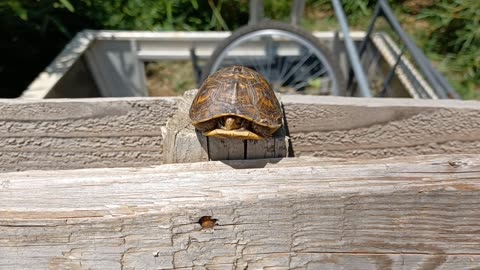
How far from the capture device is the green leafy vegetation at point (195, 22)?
324 centimetres

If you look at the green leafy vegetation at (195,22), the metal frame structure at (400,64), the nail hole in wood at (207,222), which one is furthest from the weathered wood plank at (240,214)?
the green leafy vegetation at (195,22)

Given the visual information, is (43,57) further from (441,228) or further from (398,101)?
(441,228)

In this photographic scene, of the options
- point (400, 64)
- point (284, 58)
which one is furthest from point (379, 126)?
point (284, 58)

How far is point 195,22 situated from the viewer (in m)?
3.78

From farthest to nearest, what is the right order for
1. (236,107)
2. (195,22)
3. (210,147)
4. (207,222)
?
(195,22) → (236,107) → (210,147) → (207,222)

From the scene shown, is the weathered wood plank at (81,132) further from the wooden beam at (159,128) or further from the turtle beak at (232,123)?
the turtle beak at (232,123)

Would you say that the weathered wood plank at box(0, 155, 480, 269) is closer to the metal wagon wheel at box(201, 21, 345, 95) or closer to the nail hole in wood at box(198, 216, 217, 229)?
the nail hole in wood at box(198, 216, 217, 229)

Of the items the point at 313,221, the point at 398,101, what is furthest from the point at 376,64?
the point at 313,221

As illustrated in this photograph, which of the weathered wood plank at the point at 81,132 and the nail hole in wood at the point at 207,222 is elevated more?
the nail hole in wood at the point at 207,222

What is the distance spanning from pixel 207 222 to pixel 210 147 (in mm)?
237

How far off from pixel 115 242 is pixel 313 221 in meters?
0.30

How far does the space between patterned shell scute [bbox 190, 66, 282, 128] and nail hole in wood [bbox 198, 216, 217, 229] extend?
1.15ft

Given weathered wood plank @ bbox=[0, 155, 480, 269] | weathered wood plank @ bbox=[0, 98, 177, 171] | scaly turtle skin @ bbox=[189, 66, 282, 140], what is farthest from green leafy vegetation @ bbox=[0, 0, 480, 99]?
weathered wood plank @ bbox=[0, 155, 480, 269]

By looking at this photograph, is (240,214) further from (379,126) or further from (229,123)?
(379,126)
